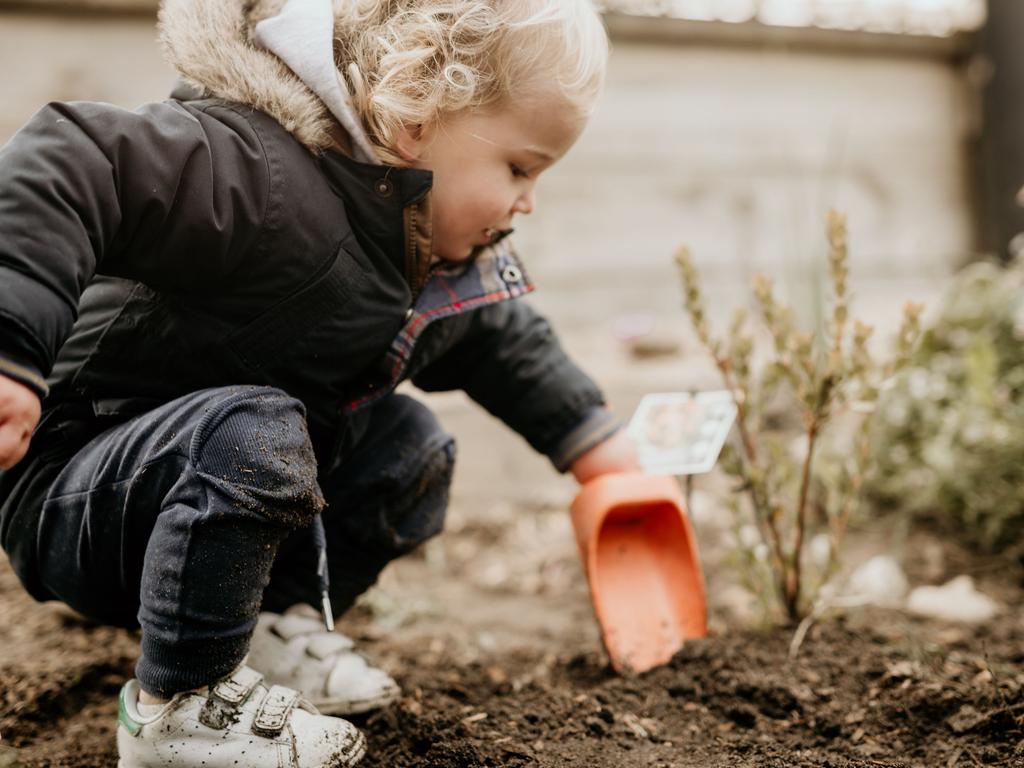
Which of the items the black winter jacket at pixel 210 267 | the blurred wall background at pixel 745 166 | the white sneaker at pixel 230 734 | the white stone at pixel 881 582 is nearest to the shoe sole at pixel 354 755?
the white sneaker at pixel 230 734

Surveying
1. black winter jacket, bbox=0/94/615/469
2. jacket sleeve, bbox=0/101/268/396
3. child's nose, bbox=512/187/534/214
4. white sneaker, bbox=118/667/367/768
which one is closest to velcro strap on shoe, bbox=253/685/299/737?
white sneaker, bbox=118/667/367/768

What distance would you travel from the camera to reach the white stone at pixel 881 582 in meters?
2.14

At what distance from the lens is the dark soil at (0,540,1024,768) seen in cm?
127

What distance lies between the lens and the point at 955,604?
2.01m

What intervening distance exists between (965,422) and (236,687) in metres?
1.97

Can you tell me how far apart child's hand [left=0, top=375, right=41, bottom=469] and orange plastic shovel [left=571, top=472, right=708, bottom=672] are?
0.96m

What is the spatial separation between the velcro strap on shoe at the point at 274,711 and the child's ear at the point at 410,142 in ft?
2.49

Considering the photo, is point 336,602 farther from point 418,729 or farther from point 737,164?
point 737,164

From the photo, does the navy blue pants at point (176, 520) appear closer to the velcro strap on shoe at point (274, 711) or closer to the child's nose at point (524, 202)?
the velcro strap on shoe at point (274, 711)

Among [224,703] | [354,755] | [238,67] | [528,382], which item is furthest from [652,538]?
[238,67]

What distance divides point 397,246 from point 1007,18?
3.67 metres

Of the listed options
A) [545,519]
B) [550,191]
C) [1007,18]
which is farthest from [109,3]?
[1007,18]

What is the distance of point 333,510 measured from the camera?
1.61 metres

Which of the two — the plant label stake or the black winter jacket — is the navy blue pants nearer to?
the black winter jacket
